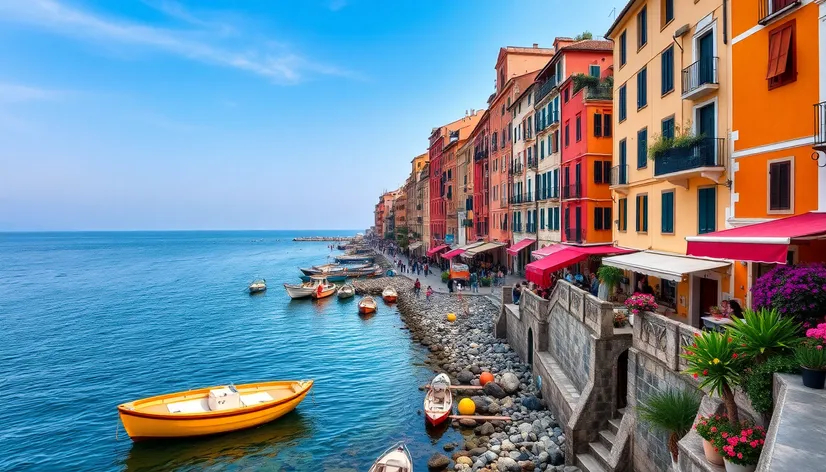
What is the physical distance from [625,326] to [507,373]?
30.9 ft

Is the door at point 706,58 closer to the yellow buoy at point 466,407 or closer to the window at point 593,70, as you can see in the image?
the yellow buoy at point 466,407

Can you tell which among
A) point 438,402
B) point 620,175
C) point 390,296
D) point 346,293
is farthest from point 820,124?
point 346,293

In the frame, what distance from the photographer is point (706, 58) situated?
16516mm

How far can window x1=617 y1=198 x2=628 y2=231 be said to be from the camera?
2425 cm

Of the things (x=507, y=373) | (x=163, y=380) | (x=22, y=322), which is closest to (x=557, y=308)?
(x=507, y=373)

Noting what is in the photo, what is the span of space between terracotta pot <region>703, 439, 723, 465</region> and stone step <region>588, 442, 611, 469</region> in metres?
6.37

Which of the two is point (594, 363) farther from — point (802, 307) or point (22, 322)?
point (22, 322)

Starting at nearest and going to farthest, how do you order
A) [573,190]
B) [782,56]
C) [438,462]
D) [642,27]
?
[782,56] < [438,462] < [642,27] < [573,190]

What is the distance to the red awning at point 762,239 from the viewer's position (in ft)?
33.5

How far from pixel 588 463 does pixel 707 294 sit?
8.10 meters

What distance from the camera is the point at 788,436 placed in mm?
5789

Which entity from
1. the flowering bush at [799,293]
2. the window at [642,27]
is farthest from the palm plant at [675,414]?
the window at [642,27]

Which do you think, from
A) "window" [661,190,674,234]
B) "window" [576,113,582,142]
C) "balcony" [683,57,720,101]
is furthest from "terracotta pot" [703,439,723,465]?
"window" [576,113,582,142]

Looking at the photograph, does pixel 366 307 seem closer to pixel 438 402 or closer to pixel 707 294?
pixel 438 402
